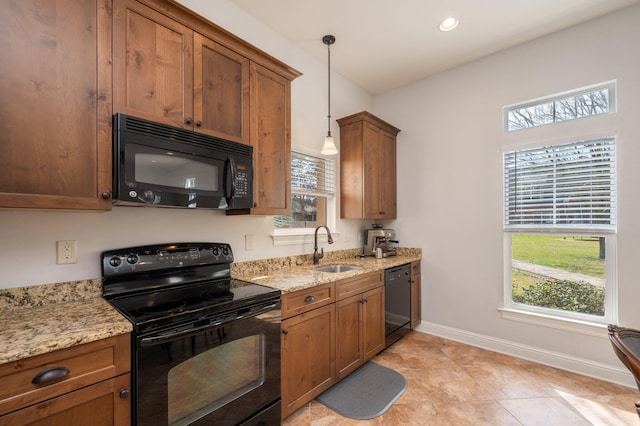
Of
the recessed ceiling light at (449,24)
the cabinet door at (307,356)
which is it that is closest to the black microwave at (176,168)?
the cabinet door at (307,356)

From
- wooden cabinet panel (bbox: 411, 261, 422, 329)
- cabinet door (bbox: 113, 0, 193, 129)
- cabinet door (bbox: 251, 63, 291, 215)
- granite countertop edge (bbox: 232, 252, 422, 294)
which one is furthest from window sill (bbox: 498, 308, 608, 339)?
cabinet door (bbox: 113, 0, 193, 129)

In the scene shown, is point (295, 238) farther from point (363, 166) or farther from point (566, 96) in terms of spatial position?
point (566, 96)

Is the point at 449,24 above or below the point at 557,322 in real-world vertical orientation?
above

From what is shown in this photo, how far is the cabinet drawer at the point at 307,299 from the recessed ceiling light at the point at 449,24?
2.47m

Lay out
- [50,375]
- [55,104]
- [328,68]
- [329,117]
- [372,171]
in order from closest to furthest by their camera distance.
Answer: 1. [50,375]
2. [55,104]
3. [329,117]
4. [328,68]
5. [372,171]

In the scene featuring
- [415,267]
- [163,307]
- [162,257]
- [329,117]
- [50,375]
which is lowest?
[415,267]

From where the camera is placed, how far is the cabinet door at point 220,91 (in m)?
1.75

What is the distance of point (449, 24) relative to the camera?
258 centimetres

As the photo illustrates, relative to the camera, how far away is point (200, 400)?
4.54 feet

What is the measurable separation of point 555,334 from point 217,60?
3630 millimetres

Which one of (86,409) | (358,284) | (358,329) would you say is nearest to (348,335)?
(358,329)

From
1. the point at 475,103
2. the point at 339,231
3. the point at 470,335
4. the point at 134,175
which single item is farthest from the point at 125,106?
the point at 470,335

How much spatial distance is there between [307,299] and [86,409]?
1217 millimetres

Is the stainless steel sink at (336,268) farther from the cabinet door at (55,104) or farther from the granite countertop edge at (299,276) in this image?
the cabinet door at (55,104)
